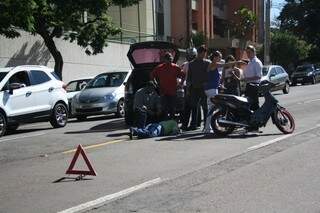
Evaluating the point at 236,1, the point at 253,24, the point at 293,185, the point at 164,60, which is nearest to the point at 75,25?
the point at 164,60

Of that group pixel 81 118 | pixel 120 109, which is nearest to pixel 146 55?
pixel 120 109

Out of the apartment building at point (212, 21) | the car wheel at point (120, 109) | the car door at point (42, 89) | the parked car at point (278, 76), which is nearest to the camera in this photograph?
the car door at point (42, 89)

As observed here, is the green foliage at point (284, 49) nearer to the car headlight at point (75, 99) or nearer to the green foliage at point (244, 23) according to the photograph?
the green foliage at point (244, 23)

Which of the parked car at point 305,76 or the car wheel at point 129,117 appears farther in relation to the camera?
the parked car at point 305,76

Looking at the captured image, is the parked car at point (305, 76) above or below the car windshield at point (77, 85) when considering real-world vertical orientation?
below

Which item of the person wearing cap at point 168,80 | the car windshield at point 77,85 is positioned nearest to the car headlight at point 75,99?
Result: the car windshield at point 77,85

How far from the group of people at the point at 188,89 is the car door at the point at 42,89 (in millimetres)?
3436

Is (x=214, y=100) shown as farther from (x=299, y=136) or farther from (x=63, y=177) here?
(x=63, y=177)

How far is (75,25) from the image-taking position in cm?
2681

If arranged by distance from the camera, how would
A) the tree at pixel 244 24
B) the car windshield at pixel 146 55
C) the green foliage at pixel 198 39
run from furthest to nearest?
the tree at pixel 244 24 → the green foliage at pixel 198 39 → the car windshield at pixel 146 55

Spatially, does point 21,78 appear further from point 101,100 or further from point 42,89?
point 101,100

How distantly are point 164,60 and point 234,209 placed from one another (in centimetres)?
857

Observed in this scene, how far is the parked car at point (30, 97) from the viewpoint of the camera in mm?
16438

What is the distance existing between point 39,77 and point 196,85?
525 cm
